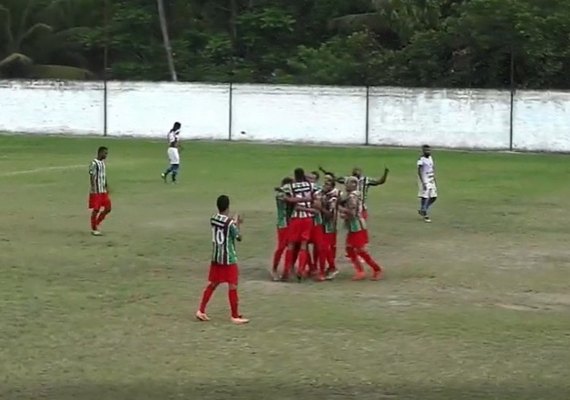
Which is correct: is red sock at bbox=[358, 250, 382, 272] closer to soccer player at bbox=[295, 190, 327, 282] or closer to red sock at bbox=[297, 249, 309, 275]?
soccer player at bbox=[295, 190, 327, 282]

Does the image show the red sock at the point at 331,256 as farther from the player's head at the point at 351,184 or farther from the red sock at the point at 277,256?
the player's head at the point at 351,184

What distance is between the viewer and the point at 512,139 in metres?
47.7

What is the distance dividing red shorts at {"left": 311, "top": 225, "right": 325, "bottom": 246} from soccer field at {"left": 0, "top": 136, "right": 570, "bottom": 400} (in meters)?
0.65

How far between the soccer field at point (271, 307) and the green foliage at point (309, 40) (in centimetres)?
2322

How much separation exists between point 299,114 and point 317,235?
34.8m

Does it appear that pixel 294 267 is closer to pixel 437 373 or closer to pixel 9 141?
pixel 437 373

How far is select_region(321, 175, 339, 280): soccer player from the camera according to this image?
16.7m

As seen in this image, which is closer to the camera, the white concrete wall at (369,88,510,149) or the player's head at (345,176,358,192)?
the player's head at (345,176,358,192)

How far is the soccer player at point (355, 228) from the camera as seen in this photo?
16.6 meters

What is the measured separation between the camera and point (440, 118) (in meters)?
48.9

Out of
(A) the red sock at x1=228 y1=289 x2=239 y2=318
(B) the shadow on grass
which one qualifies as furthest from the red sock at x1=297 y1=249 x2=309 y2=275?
(B) the shadow on grass

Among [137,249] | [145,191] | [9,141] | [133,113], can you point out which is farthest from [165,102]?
[137,249]

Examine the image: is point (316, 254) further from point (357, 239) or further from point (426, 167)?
point (426, 167)

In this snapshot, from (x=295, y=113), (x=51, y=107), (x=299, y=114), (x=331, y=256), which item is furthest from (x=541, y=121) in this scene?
(x=331, y=256)
